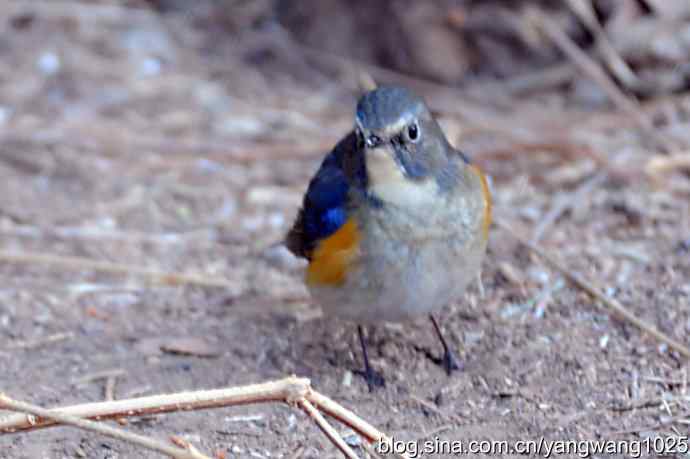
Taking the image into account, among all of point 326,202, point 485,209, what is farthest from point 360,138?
point 485,209

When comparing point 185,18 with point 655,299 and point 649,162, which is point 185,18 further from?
point 655,299

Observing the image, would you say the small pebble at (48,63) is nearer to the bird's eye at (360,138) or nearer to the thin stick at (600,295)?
the thin stick at (600,295)

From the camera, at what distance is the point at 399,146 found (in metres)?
4.03

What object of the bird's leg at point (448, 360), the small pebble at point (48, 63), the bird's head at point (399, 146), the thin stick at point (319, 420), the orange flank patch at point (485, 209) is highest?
the bird's head at point (399, 146)

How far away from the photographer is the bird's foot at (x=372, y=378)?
4.43 metres

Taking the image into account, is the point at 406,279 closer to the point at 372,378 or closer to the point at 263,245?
the point at 372,378

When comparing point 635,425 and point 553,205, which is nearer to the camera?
point 635,425

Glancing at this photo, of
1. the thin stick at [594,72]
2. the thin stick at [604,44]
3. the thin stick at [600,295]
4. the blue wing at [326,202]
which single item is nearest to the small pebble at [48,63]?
the thin stick at [594,72]

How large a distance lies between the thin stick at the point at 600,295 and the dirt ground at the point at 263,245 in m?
0.04

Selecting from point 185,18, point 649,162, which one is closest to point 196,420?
point 649,162

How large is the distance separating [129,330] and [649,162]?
2.92m

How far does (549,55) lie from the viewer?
7281 millimetres

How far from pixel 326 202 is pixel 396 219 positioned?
0.37 meters

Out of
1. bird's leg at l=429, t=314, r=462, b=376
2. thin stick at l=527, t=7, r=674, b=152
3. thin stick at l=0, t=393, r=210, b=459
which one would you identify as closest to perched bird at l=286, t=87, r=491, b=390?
bird's leg at l=429, t=314, r=462, b=376
